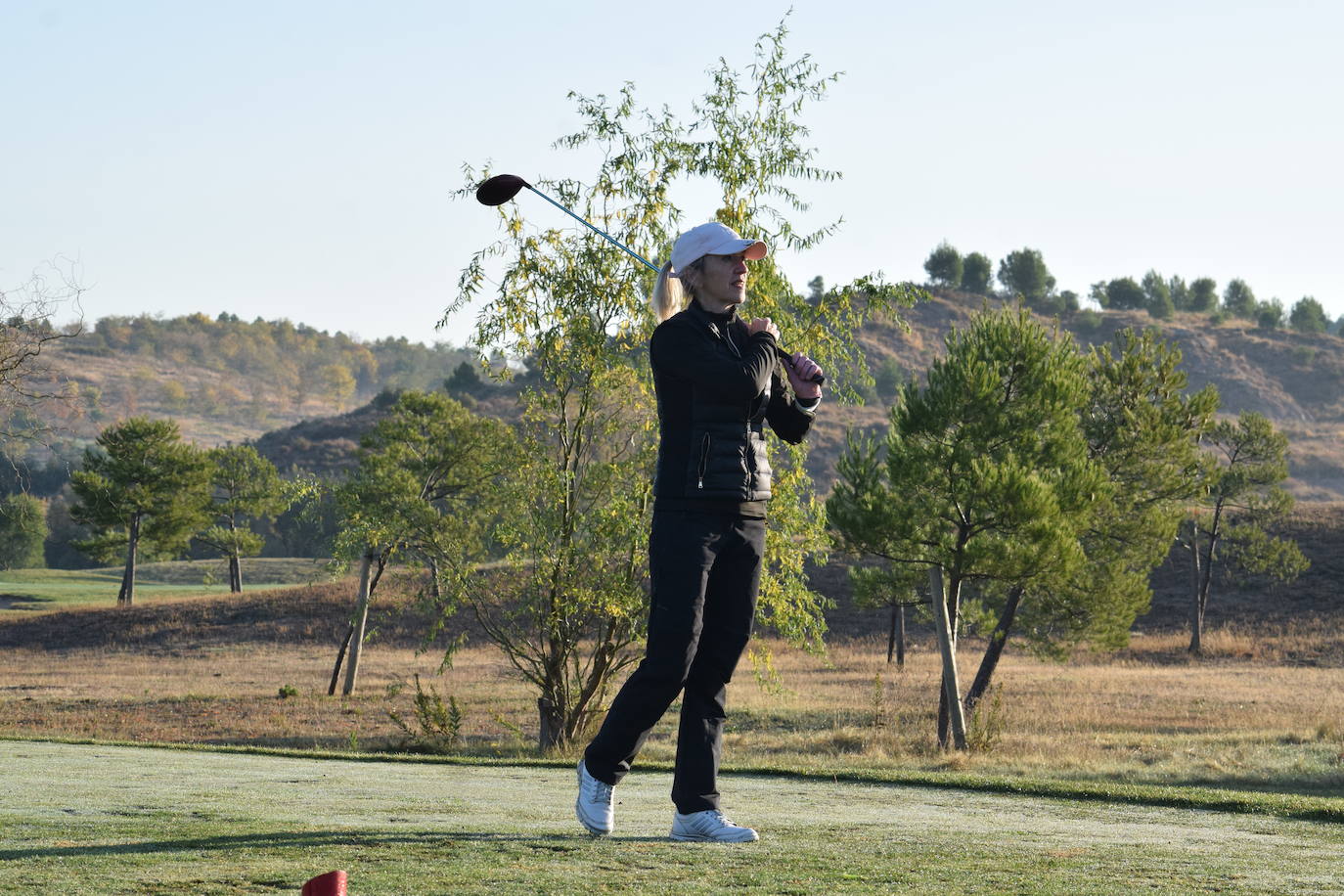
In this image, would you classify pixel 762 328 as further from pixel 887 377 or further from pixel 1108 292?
pixel 1108 292

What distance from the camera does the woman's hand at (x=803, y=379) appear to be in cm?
603

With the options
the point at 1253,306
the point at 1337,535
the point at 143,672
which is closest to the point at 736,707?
the point at 143,672

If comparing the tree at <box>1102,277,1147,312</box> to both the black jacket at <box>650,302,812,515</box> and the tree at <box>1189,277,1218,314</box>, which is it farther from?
the black jacket at <box>650,302,812,515</box>

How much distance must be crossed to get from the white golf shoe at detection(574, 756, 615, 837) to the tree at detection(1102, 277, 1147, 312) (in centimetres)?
15625

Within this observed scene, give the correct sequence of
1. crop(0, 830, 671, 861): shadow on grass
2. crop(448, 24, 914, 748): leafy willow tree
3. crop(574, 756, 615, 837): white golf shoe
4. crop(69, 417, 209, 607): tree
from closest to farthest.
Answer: crop(0, 830, 671, 861): shadow on grass
crop(574, 756, 615, 837): white golf shoe
crop(448, 24, 914, 748): leafy willow tree
crop(69, 417, 209, 607): tree

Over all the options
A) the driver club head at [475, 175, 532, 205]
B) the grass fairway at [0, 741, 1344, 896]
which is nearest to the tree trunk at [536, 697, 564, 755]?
the grass fairway at [0, 741, 1344, 896]

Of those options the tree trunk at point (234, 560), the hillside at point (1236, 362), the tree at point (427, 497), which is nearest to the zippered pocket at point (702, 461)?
the tree at point (427, 497)

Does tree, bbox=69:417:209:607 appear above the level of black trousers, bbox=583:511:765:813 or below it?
above

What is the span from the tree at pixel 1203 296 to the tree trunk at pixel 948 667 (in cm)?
14582

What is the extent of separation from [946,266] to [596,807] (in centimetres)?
15044

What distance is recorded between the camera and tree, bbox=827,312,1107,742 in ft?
83.8

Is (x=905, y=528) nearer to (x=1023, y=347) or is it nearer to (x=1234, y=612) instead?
(x=1023, y=347)

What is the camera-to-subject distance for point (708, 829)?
218 inches

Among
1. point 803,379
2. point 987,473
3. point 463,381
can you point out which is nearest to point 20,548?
point 463,381
